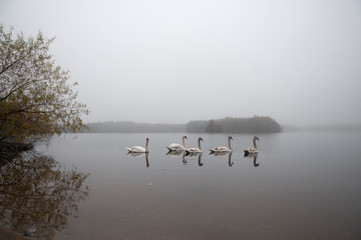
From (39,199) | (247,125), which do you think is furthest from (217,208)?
(247,125)

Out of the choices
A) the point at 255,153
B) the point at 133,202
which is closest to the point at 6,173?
the point at 133,202

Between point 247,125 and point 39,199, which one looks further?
point 247,125

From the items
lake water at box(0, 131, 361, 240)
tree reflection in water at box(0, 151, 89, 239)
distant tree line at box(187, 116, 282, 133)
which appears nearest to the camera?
lake water at box(0, 131, 361, 240)

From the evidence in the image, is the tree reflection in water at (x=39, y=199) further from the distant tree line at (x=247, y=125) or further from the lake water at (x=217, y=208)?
the distant tree line at (x=247, y=125)

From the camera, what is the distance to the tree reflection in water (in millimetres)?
5724

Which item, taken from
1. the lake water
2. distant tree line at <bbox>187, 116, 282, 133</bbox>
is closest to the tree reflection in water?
the lake water

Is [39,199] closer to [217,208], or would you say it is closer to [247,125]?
[217,208]

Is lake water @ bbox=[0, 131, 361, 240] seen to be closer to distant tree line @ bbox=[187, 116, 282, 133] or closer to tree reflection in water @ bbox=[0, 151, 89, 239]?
tree reflection in water @ bbox=[0, 151, 89, 239]

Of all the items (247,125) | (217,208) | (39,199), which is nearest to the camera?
(217,208)

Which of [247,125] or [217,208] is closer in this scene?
[217,208]

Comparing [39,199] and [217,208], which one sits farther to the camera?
[39,199]

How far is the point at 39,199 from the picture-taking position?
300 inches

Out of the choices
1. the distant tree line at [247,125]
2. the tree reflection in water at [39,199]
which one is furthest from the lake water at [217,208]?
the distant tree line at [247,125]

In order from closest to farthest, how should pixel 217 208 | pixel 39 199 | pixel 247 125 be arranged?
pixel 217 208 → pixel 39 199 → pixel 247 125
